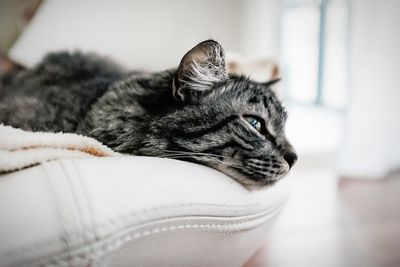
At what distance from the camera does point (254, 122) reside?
2.62 ft

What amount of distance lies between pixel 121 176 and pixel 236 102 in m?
0.36

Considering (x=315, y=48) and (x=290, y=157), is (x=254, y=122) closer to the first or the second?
(x=290, y=157)

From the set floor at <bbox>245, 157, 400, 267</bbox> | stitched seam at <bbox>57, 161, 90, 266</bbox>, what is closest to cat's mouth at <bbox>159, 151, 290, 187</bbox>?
stitched seam at <bbox>57, 161, 90, 266</bbox>

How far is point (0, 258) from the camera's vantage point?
40cm

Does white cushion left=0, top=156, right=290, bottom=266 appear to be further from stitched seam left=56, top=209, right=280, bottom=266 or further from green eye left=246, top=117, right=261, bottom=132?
green eye left=246, top=117, right=261, bottom=132

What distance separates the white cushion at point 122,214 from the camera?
1.39 ft

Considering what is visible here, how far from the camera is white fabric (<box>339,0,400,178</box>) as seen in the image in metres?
1.64

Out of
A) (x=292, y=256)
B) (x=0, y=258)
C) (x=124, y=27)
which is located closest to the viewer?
(x=0, y=258)

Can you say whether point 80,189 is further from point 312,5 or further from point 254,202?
point 312,5

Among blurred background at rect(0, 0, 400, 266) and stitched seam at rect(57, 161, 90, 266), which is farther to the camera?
blurred background at rect(0, 0, 400, 266)

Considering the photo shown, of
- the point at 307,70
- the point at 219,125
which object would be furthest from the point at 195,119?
the point at 307,70

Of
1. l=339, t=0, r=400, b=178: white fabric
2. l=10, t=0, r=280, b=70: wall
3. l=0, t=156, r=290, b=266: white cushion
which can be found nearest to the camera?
l=0, t=156, r=290, b=266: white cushion

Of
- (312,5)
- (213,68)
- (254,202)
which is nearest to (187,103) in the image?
(213,68)

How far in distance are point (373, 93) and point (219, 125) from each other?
1.29 m
